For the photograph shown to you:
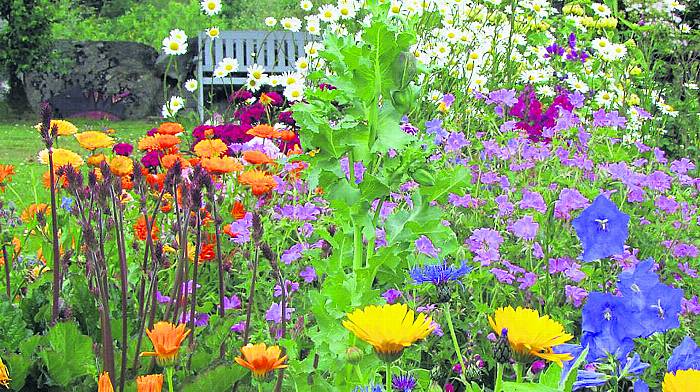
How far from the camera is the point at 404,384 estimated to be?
114cm

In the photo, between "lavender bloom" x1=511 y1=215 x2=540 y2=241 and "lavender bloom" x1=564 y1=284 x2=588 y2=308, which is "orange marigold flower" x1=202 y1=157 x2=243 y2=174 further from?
"lavender bloom" x1=564 y1=284 x2=588 y2=308

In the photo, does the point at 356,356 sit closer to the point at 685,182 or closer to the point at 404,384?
the point at 404,384

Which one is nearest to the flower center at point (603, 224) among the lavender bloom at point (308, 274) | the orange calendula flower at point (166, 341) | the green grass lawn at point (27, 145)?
the orange calendula flower at point (166, 341)

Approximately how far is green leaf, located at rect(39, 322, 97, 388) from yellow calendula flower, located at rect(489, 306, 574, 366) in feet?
2.86

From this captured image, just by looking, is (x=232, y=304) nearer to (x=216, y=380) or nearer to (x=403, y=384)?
(x=216, y=380)

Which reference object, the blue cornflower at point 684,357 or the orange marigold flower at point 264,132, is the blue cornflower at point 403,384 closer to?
the blue cornflower at point 684,357

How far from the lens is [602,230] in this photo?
1.10 metres

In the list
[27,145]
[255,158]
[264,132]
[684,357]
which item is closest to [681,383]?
[684,357]

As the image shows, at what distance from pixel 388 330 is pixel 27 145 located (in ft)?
29.5

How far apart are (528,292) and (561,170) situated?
2.76 feet

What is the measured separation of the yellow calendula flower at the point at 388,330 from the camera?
75 centimetres

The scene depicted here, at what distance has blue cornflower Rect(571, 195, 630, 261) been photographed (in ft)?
3.55

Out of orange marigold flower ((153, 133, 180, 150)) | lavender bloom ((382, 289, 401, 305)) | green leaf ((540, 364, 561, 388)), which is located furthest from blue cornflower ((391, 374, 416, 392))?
orange marigold flower ((153, 133, 180, 150))

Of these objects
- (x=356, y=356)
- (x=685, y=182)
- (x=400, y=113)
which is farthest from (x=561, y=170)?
(x=356, y=356)
